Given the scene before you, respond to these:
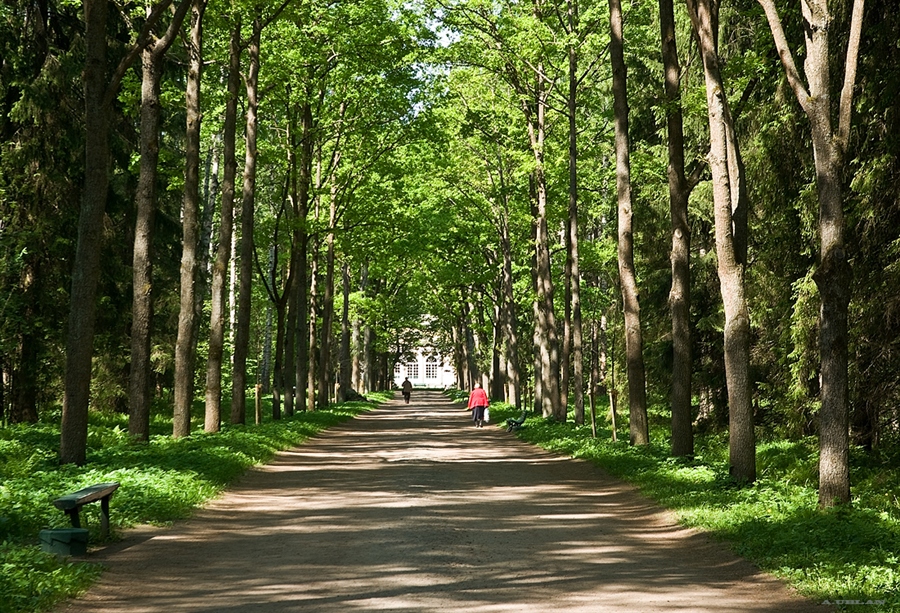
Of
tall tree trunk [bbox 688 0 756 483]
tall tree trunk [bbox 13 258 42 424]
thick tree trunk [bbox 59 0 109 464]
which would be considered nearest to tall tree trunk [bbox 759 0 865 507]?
tall tree trunk [bbox 688 0 756 483]

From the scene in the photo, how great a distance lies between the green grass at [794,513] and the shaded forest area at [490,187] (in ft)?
2.34

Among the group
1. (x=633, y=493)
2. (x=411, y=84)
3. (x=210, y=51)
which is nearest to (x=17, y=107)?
(x=210, y=51)

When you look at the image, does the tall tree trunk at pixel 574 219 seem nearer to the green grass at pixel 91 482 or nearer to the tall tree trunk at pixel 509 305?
the green grass at pixel 91 482

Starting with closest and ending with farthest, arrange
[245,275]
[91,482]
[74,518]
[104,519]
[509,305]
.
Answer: [74,518] < [104,519] < [91,482] < [245,275] < [509,305]

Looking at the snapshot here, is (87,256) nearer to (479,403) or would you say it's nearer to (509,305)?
(479,403)

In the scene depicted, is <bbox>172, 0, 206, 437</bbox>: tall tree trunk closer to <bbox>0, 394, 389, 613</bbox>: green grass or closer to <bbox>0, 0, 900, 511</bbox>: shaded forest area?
<bbox>0, 0, 900, 511</bbox>: shaded forest area

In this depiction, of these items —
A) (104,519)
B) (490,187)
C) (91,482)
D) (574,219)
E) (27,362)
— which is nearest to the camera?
(104,519)

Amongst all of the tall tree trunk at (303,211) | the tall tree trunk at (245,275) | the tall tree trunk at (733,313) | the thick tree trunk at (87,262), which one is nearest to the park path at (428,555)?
the tall tree trunk at (733,313)

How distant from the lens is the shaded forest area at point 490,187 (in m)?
13.6

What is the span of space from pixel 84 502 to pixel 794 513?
709cm

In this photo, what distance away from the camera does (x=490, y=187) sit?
40.4m

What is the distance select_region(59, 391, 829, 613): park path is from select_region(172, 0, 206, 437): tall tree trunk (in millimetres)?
4081

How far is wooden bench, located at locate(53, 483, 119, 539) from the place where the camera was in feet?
29.2

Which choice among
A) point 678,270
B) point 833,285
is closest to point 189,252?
point 678,270
